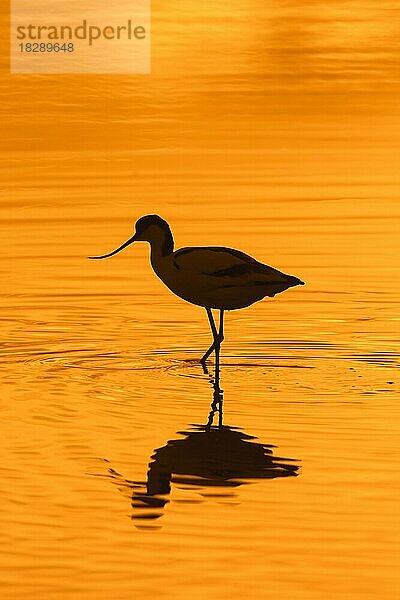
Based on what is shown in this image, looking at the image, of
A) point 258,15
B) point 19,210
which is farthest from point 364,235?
point 258,15

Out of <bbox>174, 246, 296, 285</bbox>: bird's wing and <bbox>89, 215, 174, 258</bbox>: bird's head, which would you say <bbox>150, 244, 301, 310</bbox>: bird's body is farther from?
<bbox>89, 215, 174, 258</bbox>: bird's head

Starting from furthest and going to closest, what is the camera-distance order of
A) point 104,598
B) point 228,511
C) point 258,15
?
point 258,15
point 228,511
point 104,598

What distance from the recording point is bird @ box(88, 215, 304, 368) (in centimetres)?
1410

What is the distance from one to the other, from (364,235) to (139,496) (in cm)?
855

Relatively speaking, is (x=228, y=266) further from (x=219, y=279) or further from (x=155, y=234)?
(x=155, y=234)

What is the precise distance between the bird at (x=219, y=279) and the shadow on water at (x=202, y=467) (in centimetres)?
219

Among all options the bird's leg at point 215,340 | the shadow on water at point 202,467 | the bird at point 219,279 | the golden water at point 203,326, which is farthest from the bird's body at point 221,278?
the shadow on water at point 202,467

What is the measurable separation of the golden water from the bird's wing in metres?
0.52

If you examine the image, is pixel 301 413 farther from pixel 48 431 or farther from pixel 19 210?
pixel 19 210

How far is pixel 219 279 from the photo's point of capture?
14.2 m

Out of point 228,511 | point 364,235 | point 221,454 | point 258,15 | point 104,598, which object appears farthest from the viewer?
point 258,15

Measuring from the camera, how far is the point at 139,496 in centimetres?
1038

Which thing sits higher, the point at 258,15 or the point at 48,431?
the point at 258,15

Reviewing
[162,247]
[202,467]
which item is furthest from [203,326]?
[202,467]
